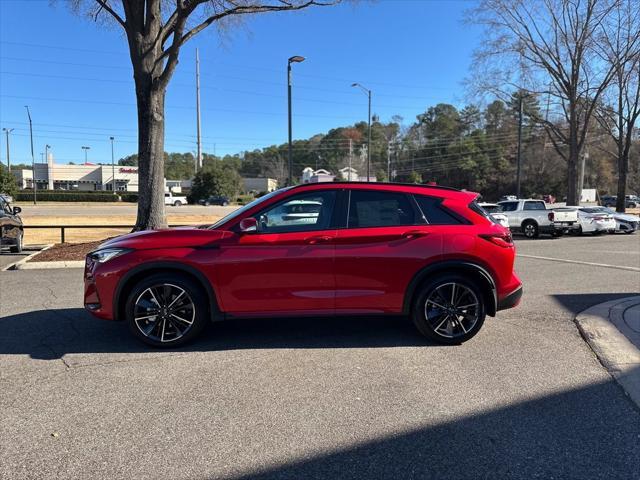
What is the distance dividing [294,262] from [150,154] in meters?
8.74

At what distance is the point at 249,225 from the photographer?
4902 millimetres

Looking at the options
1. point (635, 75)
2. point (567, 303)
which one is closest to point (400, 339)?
point (567, 303)

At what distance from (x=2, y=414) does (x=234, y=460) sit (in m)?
1.90

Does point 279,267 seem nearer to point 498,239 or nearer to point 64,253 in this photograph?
point 498,239

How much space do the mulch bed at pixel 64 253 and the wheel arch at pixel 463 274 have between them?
8.81 metres

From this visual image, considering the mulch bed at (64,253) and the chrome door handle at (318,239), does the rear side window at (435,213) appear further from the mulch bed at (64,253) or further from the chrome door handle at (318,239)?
the mulch bed at (64,253)

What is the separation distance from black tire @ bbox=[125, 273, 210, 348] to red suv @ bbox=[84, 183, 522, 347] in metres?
0.01

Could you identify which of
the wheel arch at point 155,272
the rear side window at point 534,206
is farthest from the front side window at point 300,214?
the rear side window at point 534,206

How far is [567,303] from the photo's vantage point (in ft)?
23.5

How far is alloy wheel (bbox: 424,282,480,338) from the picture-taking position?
5.16 m

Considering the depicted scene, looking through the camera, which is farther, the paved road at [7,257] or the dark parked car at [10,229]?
the dark parked car at [10,229]

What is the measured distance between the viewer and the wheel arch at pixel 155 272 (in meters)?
4.89

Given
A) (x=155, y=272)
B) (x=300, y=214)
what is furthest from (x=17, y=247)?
(x=300, y=214)

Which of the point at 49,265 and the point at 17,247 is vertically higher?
the point at 17,247
